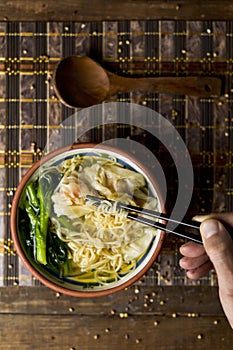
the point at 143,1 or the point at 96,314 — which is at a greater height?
the point at 143,1

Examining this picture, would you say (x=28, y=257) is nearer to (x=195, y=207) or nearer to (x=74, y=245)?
(x=74, y=245)

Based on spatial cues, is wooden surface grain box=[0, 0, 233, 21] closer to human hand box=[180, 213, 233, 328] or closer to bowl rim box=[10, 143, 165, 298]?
bowl rim box=[10, 143, 165, 298]

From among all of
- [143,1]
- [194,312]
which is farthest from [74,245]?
[143,1]

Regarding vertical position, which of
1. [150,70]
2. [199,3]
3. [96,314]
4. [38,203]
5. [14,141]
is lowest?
[96,314]

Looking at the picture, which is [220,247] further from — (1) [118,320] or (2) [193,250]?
(1) [118,320]

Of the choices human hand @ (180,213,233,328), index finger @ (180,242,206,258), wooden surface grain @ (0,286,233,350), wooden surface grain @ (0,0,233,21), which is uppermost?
wooden surface grain @ (0,0,233,21)

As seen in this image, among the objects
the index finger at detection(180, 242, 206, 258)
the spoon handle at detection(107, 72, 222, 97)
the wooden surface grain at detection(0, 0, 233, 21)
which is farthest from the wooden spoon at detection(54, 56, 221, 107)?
the index finger at detection(180, 242, 206, 258)
